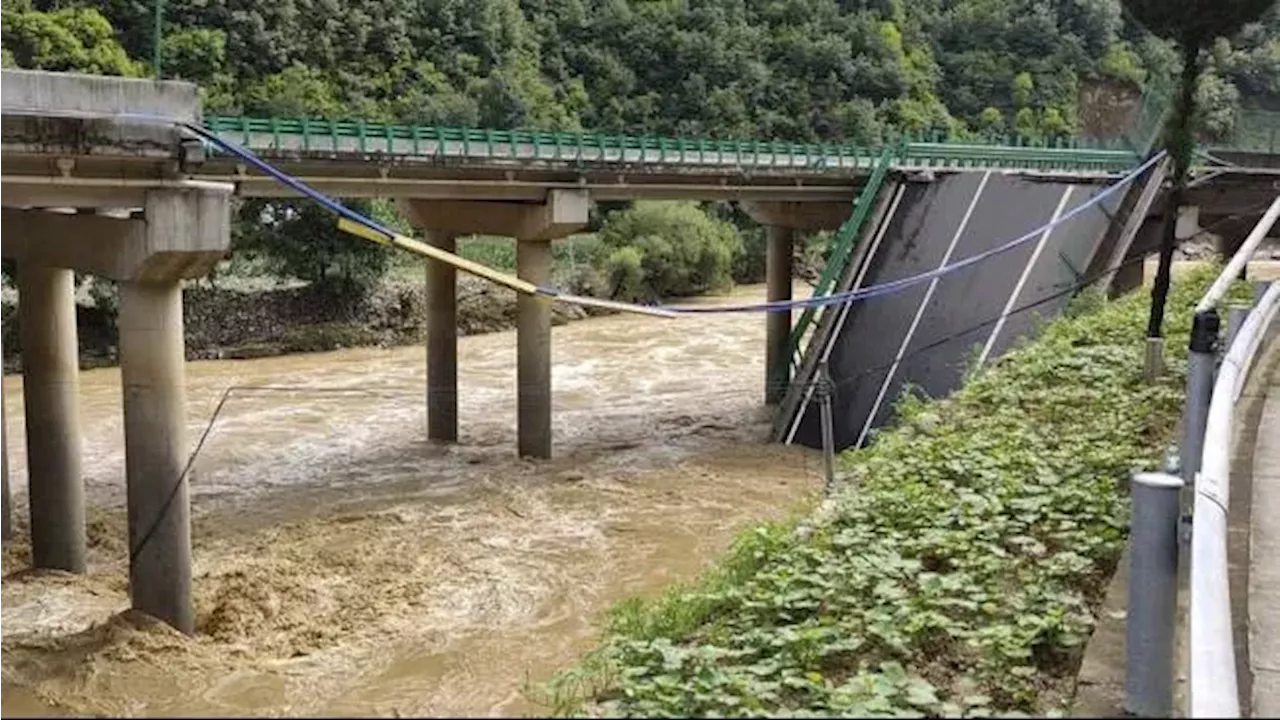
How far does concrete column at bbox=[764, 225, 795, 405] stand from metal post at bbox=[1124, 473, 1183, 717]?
1011 inches

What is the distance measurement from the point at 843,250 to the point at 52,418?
50.7ft

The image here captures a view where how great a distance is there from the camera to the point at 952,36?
3698 inches

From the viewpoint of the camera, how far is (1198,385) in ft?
19.7

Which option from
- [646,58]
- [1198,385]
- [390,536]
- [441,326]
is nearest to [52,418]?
[390,536]

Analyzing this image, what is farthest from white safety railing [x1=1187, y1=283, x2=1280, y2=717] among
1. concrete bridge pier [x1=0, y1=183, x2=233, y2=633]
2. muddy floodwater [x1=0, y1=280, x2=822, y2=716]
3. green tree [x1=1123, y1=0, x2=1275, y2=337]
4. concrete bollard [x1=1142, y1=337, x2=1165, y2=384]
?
concrete bridge pier [x1=0, y1=183, x2=233, y2=633]

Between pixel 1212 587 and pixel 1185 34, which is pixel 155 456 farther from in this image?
pixel 1212 587

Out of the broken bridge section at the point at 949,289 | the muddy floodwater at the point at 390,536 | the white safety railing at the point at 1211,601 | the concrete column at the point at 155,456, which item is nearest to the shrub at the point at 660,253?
the muddy floodwater at the point at 390,536

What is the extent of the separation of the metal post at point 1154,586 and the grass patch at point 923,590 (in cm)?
106

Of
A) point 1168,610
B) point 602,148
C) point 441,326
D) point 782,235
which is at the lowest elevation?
point 441,326

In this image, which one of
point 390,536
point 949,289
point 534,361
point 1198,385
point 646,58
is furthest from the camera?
point 646,58

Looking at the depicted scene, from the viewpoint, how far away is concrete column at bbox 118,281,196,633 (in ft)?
45.2

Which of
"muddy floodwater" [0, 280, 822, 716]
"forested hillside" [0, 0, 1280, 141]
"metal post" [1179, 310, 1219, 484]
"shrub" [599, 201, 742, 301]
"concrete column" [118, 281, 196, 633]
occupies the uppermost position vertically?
"forested hillside" [0, 0, 1280, 141]

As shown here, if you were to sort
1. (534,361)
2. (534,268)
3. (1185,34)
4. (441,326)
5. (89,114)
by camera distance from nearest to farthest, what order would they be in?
(89,114) → (1185,34) → (534,268) → (534,361) → (441,326)

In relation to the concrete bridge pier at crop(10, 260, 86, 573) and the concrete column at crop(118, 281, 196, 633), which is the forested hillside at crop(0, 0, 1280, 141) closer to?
the concrete bridge pier at crop(10, 260, 86, 573)
